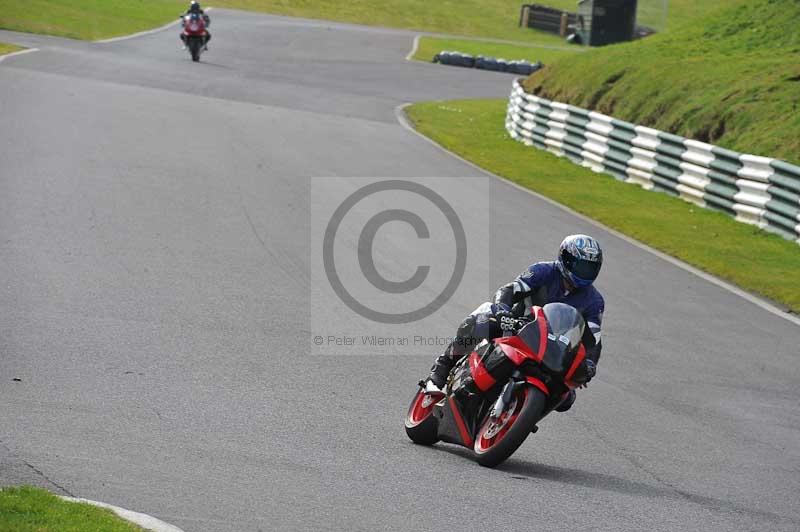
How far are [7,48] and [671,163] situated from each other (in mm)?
21900

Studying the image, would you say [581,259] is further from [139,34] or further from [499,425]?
[139,34]

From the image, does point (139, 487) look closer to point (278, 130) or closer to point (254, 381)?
point (254, 381)

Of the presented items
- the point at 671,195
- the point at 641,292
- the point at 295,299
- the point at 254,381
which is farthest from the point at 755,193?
the point at 254,381

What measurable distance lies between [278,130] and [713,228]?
10.1 meters

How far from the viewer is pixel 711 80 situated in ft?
88.2

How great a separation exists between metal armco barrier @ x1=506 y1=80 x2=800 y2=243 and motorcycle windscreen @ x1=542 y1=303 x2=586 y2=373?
11745 mm

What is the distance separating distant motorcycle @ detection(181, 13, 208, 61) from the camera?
41.5 m

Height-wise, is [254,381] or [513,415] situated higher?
[513,415]

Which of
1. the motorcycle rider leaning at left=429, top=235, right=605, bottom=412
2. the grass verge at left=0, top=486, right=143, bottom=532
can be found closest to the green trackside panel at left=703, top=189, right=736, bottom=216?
the motorcycle rider leaning at left=429, top=235, right=605, bottom=412

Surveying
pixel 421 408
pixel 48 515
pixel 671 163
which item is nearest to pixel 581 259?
pixel 421 408

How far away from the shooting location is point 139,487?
674 cm

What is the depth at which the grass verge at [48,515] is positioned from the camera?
18.2ft

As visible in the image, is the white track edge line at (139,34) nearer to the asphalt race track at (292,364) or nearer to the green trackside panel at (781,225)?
the asphalt race track at (292,364)

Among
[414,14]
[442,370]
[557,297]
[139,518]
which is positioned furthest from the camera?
[414,14]
